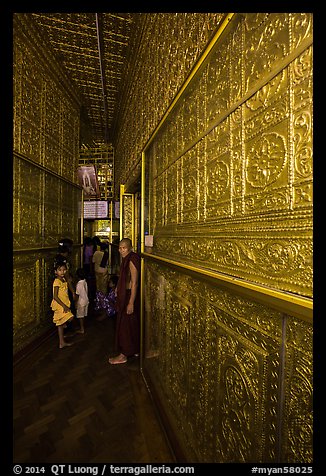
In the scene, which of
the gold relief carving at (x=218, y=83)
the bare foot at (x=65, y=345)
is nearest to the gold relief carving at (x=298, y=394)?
the gold relief carving at (x=218, y=83)

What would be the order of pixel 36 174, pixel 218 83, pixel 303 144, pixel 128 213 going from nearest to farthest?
pixel 303 144, pixel 218 83, pixel 36 174, pixel 128 213

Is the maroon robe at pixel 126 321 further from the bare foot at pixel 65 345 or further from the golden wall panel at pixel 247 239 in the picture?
the golden wall panel at pixel 247 239

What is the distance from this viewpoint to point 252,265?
1018 millimetres

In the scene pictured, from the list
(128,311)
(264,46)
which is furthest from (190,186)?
(128,311)

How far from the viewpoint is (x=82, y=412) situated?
2.29 m

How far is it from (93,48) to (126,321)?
462 centimetres

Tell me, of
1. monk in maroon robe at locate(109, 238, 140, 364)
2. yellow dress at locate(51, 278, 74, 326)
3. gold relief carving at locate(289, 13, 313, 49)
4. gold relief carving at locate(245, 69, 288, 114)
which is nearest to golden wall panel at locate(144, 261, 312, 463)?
gold relief carving at locate(245, 69, 288, 114)

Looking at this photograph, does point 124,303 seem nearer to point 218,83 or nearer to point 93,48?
point 218,83

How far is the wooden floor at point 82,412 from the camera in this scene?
184 centimetres

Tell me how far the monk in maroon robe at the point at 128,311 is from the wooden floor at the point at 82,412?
0.59 feet

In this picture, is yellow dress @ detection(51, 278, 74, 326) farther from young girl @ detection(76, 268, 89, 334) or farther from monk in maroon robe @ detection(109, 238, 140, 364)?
monk in maroon robe @ detection(109, 238, 140, 364)

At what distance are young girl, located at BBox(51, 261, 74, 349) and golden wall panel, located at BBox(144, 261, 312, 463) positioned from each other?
2.28 m

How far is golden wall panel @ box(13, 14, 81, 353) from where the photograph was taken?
3.39 m

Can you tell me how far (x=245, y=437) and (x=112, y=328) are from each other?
3864 millimetres
